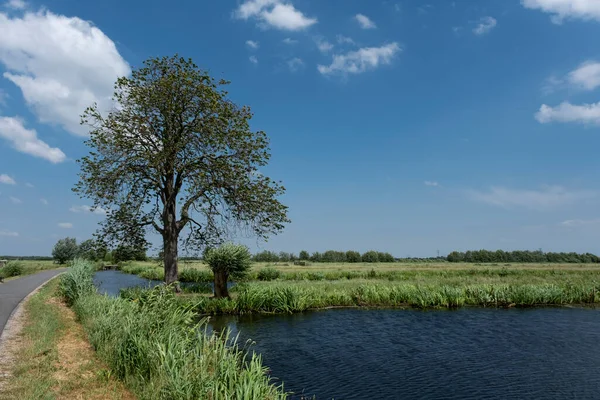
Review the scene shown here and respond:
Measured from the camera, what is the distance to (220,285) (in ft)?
87.1

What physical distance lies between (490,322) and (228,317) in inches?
649

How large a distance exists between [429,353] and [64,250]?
96.9 meters

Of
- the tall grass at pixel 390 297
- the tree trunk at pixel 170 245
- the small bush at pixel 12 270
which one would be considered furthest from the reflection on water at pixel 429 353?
the small bush at pixel 12 270

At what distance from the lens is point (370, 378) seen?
12797 mm

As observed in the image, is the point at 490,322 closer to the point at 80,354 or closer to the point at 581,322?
the point at 581,322

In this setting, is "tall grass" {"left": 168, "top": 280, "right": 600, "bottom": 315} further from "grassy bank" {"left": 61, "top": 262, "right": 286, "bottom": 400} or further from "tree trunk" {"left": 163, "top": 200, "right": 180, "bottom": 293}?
"grassy bank" {"left": 61, "top": 262, "right": 286, "bottom": 400}

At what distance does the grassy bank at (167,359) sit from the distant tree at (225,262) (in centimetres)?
1156

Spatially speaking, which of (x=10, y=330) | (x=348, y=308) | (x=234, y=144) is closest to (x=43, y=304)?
(x=10, y=330)

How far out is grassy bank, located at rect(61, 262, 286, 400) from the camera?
736cm

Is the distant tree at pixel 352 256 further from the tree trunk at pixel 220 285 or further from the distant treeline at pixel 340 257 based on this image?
the tree trunk at pixel 220 285

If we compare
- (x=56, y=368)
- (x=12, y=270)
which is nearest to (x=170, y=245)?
(x=56, y=368)

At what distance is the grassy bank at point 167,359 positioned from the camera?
24.1 ft

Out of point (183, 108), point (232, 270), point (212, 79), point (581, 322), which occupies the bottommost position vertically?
point (581, 322)

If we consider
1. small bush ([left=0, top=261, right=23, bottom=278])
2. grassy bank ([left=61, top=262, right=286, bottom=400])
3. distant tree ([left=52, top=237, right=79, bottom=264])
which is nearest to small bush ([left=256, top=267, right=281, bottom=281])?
small bush ([left=0, top=261, right=23, bottom=278])
